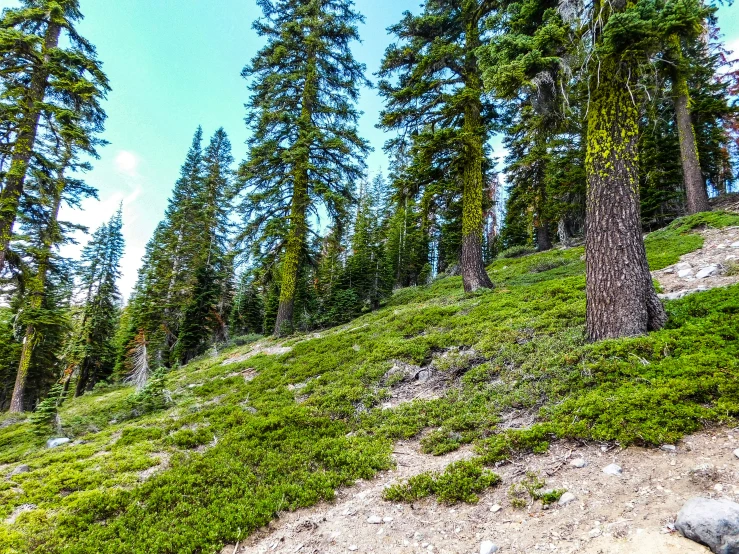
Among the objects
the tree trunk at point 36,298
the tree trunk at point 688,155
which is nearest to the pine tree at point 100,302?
the tree trunk at point 36,298

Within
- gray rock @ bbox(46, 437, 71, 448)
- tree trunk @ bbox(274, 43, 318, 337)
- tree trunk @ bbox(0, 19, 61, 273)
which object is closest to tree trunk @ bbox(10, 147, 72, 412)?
tree trunk @ bbox(0, 19, 61, 273)

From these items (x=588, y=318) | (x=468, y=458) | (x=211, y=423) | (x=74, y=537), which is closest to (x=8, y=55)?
(x=211, y=423)

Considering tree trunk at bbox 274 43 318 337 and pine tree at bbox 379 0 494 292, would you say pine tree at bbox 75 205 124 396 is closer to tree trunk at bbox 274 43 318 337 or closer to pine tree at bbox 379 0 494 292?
tree trunk at bbox 274 43 318 337

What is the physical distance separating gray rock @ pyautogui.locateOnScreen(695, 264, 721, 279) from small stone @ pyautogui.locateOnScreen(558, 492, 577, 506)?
6777 millimetres

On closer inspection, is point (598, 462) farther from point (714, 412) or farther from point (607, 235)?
point (607, 235)

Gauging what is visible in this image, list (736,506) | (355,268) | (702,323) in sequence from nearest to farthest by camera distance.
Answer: (736,506) → (702,323) → (355,268)

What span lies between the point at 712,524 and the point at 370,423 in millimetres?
4417

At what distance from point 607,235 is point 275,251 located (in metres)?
13.0

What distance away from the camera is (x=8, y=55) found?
Result: 9.46 meters

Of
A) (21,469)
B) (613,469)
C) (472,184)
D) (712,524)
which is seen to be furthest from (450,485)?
(472,184)

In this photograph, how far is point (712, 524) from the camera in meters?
2.18

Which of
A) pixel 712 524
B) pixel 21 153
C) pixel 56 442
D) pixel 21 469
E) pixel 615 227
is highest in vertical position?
pixel 21 153

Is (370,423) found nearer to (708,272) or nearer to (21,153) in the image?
(708,272)

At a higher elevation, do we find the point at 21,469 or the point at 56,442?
the point at 21,469
